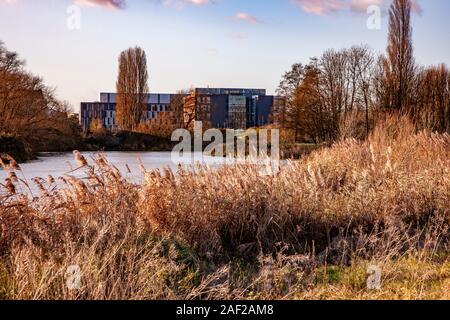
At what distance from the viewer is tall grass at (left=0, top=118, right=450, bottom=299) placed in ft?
12.2

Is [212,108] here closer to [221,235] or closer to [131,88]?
[131,88]

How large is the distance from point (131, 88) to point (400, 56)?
51.1 feet

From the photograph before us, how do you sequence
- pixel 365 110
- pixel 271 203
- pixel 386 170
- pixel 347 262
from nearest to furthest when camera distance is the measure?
pixel 347 262 < pixel 271 203 < pixel 386 170 < pixel 365 110

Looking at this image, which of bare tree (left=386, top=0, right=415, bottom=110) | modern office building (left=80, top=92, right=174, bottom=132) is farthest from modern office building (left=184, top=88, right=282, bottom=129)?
bare tree (left=386, top=0, right=415, bottom=110)

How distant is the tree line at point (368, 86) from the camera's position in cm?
2539

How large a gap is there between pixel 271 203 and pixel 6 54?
16.1 m

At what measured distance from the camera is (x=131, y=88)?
3127 centimetres

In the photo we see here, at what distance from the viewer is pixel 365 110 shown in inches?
1043

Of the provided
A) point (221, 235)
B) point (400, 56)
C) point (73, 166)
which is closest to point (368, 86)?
point (400, 56)

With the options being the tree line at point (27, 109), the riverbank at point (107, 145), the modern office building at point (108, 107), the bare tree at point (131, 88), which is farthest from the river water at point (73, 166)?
the modern office building at point (108, 107)

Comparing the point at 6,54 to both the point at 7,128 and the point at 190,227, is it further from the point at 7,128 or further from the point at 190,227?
the point at 190,227

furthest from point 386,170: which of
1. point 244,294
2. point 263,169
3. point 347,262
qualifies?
point 244,294

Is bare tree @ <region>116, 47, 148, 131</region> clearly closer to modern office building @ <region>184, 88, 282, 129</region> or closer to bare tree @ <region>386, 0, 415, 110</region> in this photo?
modern office building @ <region>184, 88, 282, 129</region>

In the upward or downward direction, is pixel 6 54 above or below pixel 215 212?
above
